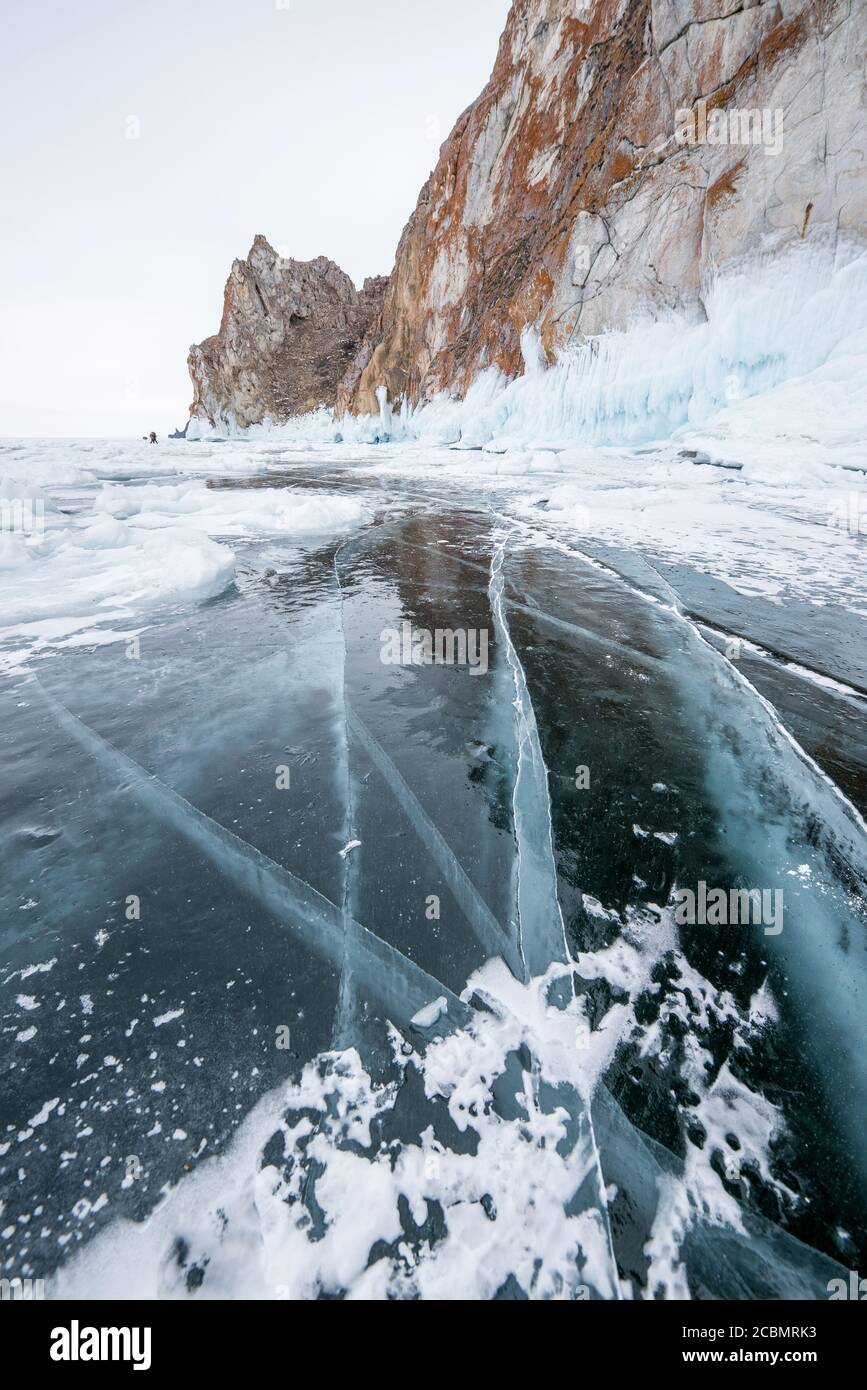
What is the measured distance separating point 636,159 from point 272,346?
57458 mm

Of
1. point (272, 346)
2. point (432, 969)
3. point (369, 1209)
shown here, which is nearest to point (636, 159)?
point (432, 969)

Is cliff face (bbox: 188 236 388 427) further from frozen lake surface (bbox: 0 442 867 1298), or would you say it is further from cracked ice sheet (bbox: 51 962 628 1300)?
cracked ice sheet (bbox: 51 962 628 1300)

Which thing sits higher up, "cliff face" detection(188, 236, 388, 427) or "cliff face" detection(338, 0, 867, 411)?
"cliff face" detection(188, 236, 388, 427)

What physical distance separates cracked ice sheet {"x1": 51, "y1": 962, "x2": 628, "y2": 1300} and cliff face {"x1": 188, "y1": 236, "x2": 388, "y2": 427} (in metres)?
69.8

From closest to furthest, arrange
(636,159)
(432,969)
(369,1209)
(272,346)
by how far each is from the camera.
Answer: (369,1209)
(432,969)
(636,159)
(272,346)

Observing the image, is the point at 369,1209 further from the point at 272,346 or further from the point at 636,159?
the point at 272,346

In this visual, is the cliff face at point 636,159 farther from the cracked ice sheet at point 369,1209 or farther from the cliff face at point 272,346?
the cliff face at point 272,346

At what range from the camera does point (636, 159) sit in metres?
19.0

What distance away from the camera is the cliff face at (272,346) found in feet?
205

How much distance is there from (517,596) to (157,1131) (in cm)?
448

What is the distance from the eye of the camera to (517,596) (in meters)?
4.96

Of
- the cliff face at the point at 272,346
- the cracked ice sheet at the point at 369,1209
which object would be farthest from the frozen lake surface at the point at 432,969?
the cliff face at the point at 272,346

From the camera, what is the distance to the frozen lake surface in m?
1.05

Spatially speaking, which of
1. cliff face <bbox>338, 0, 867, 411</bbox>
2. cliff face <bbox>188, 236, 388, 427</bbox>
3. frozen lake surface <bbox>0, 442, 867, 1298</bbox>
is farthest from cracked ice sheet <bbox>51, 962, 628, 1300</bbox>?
cliff face <bbox>188, 236, 388, 427</bbox>
